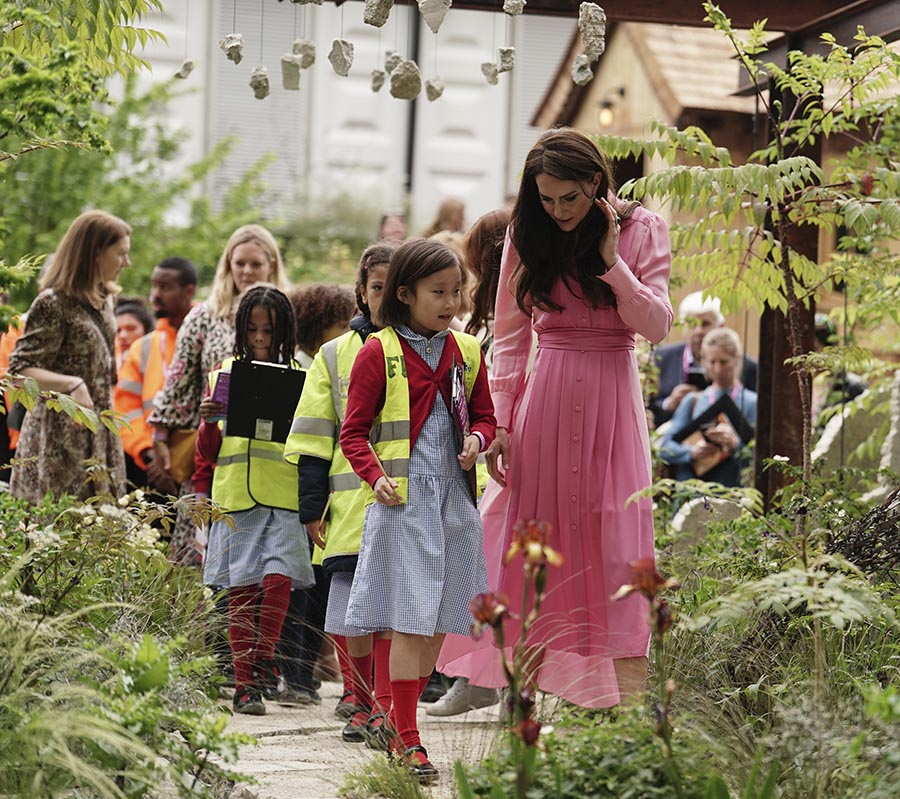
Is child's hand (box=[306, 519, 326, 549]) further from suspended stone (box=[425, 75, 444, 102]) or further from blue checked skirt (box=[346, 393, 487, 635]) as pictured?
suspended stone (box=[425, 75, 444, 102])

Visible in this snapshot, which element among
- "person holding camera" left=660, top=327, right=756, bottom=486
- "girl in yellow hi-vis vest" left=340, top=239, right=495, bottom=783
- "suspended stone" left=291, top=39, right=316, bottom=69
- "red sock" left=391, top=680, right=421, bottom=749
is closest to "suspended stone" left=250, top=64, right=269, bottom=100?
"suspended stone" left=291, top=39, right=316, bottom=69

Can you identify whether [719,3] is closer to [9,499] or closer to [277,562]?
[277,562]

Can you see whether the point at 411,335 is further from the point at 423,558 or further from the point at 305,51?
the point at 305,51

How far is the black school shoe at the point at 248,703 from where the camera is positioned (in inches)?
243

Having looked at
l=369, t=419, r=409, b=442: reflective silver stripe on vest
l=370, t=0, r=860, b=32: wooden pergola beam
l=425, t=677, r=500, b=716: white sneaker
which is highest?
l=370, t=0, r=860, b=32: wooden pergola beam

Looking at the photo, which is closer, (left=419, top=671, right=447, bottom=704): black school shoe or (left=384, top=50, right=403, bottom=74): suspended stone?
(left=384, top=50, right=403, bottom=74): suspended stone

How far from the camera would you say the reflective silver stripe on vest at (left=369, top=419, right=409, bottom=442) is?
509 cm

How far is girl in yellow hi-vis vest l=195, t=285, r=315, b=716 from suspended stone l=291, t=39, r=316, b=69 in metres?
1.00

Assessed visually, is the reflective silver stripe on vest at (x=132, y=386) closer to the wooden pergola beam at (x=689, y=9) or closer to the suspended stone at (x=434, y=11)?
the wooden pergola beam at (x=689, y=9)

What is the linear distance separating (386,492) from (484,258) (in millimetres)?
1573

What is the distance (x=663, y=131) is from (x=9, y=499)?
3071 millimetres

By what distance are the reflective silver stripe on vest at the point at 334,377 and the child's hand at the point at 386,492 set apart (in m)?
1.07

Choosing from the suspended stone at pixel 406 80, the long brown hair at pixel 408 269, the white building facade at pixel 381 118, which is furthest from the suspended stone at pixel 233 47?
the white building facade at pixel 381 118

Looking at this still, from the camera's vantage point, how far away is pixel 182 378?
24.9 feet
